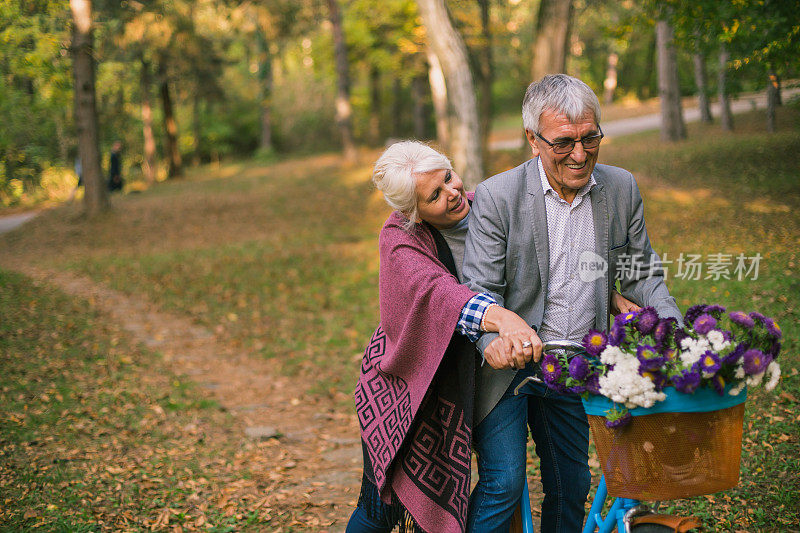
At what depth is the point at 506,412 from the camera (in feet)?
9.30

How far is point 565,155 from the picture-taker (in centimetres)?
266

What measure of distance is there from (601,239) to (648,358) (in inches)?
30.8

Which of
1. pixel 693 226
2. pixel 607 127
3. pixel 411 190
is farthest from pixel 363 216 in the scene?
pixel 411 190

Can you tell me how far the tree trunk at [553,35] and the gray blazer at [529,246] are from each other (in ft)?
29.6

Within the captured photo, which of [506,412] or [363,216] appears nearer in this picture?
[506,412]

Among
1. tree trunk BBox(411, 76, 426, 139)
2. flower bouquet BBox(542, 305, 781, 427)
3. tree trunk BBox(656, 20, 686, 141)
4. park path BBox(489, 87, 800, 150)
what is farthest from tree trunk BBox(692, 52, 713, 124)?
flower bouquet BBox(542, 305, 781, 427)

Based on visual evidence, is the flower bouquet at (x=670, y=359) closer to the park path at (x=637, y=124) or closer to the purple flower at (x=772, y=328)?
the purple flower at (x=772, y=328)

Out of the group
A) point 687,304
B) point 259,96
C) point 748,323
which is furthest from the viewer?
point 259,96

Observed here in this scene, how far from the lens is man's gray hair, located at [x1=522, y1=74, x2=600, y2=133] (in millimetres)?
2580

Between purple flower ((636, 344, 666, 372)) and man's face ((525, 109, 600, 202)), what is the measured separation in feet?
2.56

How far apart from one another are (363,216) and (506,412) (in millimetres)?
14454

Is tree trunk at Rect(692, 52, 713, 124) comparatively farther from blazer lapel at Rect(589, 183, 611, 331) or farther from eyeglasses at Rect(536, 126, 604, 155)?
eyeglasses at Rect(536, 126, 604, 155)

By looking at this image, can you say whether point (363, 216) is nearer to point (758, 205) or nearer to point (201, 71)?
point (758, 205)

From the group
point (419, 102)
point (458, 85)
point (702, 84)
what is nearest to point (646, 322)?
point (458, 85)
